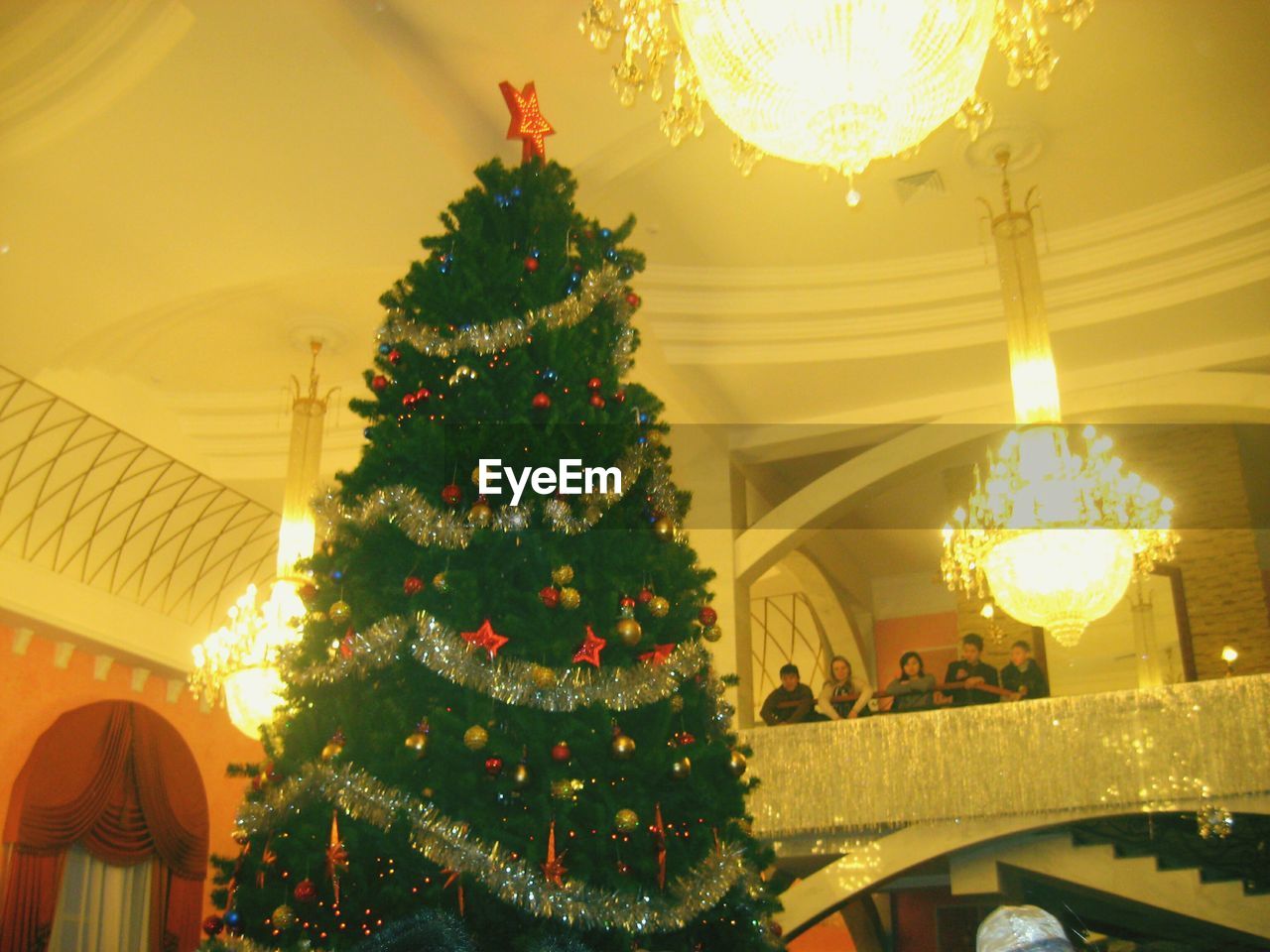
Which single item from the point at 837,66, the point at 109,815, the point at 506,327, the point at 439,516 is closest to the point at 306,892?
the point at 439,516

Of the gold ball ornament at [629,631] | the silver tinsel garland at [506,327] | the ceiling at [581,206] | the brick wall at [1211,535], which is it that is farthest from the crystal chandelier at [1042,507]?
the gold ball ornament at [629,631]

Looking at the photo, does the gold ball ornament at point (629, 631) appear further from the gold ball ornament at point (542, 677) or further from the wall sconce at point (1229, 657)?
the wall sconce at point (1229, 657)

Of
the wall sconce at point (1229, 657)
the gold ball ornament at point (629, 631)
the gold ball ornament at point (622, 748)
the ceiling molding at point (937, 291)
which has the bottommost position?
the gold ball ornament at point (622, 748)

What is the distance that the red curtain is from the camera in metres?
8.82

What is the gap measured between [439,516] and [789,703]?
6347 mm

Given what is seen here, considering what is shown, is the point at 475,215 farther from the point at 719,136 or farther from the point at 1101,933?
the point at 1101,933

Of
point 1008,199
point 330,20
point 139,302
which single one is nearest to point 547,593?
point 330,20

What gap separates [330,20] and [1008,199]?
Answer: 13.7 feet

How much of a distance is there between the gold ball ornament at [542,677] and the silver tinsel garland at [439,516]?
392 millimetres

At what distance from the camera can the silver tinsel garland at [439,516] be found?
10.1ft

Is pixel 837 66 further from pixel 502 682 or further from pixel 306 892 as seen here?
pixel 306 892

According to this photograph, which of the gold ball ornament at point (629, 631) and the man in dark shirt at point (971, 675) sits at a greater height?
the man in dark shirt at point (971, 675)

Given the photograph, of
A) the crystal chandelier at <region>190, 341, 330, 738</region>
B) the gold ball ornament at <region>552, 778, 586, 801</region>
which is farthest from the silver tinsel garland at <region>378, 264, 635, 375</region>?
the crystal chandelier at <region>190, 341, 330, 738</region>

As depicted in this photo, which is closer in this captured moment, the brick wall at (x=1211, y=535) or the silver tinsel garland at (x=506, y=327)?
the silver tinsel garland at (x=506, y=327)
